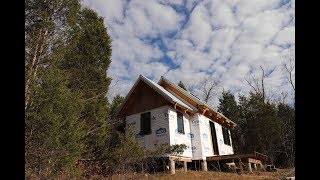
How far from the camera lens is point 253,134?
113ft

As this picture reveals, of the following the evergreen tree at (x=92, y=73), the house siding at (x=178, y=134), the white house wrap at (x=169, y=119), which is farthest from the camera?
the white house wrap at (x=169, y=119)

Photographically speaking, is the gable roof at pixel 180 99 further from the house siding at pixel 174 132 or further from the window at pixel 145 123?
the window at pixel 145 123

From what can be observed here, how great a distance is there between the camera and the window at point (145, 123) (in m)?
20.2

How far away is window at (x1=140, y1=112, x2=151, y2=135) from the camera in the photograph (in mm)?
20234

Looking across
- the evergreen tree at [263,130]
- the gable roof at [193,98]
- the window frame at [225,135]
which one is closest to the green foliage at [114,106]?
the gable roof at [193,98]

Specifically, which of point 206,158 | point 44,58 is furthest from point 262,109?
point 44,58

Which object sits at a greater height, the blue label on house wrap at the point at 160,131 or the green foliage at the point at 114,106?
the green foliage at the point at 114,106

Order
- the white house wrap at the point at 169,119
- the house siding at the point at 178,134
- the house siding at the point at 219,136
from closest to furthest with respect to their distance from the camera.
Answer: the house siding at the point at 178,134, the white house wrap at the point at 169,119, the house siding at the point at 219,136

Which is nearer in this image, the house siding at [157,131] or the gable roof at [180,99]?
the house siding at [157,131]

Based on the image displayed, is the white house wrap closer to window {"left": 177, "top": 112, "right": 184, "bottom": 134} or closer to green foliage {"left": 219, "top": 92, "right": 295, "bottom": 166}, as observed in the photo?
window {"left": 177, "top": 112, "right": 184, "bottom": 134}

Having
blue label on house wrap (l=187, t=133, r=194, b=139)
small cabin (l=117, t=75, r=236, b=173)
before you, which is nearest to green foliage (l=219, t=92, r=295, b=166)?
small cabin (l=117, t=75, r=236, b=173)
